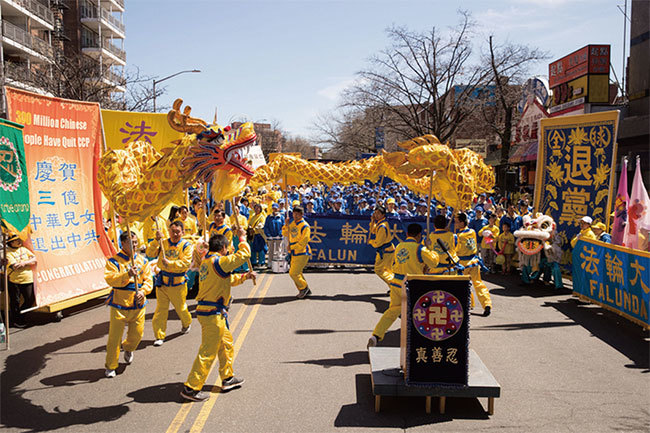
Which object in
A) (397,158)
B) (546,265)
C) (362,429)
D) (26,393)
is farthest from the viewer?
(546,265)

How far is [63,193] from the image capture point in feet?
29.8

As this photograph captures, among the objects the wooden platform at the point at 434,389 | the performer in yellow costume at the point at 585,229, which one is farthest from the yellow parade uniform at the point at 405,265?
the performer in yellow costume at the point at 585,229

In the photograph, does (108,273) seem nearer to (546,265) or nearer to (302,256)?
(302,256)

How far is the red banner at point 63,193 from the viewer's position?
8.48m

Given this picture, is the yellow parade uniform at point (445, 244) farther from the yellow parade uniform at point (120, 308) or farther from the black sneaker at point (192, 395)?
the yellow parade uniform at point (120, 308)

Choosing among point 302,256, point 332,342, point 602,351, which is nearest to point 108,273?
point 332,342

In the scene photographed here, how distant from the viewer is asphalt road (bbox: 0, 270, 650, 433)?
16.6 feet

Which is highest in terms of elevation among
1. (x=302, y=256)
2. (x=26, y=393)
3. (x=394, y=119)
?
(x=394, y=119)

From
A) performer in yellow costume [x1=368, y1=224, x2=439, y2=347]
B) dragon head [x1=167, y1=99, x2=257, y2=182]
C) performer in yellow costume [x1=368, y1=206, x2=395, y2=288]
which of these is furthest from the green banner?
performer in yellow costume [x1=368, y1=206, x2=395, y2=288]

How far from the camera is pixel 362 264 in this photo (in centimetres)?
1353

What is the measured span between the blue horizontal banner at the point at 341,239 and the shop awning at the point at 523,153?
51.9 feet

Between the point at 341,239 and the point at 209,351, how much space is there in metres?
8.20

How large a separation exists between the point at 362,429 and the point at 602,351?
14.1 ft

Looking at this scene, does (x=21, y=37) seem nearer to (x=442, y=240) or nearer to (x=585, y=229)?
(x=442, y=240)
